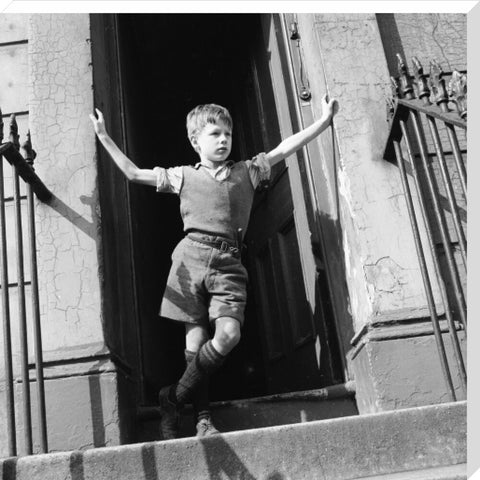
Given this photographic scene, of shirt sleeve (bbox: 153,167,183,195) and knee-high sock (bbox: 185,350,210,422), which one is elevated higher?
shirt sleeve (bbox: 153,167,183,195)

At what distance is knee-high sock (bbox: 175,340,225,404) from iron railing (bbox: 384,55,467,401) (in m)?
0.87

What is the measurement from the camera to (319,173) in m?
3.25

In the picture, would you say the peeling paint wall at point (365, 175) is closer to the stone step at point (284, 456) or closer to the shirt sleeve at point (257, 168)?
the shirt sleeve at point (257, 168)

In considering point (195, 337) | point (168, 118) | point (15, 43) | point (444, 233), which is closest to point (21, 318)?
point (195, 337)

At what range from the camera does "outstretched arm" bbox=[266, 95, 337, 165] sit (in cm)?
286

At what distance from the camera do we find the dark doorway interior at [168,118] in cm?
409

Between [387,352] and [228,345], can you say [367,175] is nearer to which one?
[387,352]

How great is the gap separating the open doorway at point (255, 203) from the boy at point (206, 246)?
729 mm

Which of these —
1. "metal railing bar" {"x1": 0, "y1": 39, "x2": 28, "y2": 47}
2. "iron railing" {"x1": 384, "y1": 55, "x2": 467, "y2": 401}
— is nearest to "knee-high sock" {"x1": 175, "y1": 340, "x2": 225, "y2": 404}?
"iron railing" {"x1": 384, "y1": 55, "x2": 467, "y2": 401}

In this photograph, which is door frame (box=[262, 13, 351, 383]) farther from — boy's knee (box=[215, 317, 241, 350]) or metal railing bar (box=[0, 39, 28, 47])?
metal railing bar (box=[0, 39, 28, 47])

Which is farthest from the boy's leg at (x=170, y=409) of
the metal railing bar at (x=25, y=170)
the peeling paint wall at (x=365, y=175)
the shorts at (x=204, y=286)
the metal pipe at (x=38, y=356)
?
the metal railing bar at (x=25, y=170)

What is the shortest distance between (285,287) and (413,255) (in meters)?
1.18

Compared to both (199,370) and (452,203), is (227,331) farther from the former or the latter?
(452,203)

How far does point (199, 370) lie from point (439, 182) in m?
1.48
